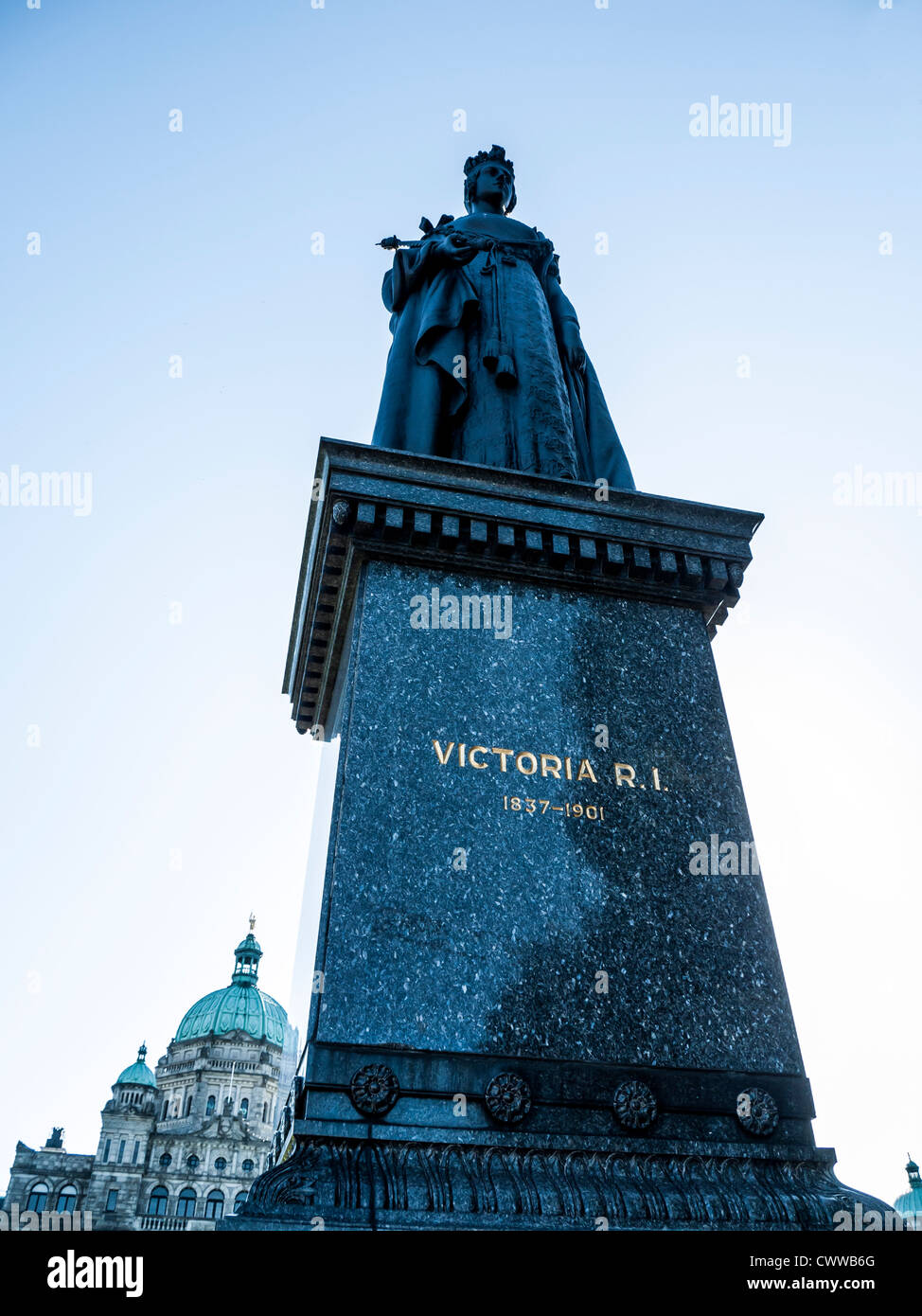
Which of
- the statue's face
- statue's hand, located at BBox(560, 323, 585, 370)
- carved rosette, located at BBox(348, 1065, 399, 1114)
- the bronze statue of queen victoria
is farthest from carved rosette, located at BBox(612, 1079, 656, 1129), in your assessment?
the statue's face

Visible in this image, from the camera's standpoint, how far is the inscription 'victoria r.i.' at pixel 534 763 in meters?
6.93

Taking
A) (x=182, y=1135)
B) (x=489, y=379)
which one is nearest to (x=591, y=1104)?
(x=489, y=379)

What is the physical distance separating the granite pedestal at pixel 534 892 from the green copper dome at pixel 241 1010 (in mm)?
97735

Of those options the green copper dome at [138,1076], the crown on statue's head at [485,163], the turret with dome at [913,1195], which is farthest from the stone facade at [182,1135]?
the crown on statue's head at [485,163]

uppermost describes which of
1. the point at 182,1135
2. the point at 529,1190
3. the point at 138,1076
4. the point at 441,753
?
the point at 138,1076

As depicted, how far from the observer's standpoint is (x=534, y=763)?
7094 mm

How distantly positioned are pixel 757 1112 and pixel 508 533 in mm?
4353

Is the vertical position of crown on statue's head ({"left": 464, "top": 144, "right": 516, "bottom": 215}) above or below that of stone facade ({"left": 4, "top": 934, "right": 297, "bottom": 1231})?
below

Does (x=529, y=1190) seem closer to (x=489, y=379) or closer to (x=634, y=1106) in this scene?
(x=634, y=1106)

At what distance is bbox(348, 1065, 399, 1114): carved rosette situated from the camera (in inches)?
211

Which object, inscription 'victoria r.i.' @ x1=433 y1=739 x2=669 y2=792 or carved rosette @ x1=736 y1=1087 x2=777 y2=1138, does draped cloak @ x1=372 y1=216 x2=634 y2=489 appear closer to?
inscription 'victoria r.i.' @ x1=433 y1=739 x2=669 y2=792

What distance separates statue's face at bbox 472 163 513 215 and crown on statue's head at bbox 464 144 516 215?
10cm

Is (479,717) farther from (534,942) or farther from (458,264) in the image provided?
(458,264)

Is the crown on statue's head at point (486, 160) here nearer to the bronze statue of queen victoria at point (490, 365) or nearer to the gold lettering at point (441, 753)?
the bronze statue of queen victoria at point (490, 365)
